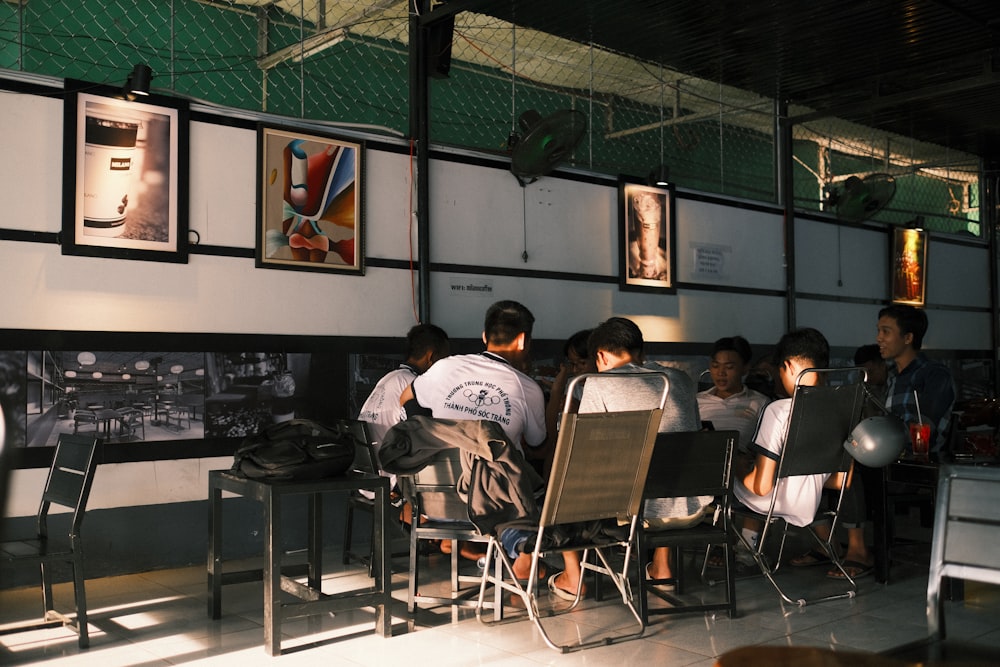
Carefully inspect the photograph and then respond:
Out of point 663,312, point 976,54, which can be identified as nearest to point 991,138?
point 976,54

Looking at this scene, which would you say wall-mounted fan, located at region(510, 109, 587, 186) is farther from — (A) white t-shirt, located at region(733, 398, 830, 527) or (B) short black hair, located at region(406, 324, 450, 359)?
(A) white t-shirt, located at region(733, 398, 830, 527)

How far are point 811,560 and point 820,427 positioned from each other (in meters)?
1.16

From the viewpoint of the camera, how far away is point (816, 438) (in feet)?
12.7

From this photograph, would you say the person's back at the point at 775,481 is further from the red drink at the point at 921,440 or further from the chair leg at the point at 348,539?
the chair leg at the point at 348,539

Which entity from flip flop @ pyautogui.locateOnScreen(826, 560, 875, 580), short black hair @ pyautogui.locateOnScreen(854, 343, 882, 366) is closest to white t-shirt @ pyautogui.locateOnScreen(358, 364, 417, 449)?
flip flop @ pyautogui.locateOnScreen(826, 560, 875, 580)

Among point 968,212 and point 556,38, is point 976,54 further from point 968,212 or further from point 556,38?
point 968,212

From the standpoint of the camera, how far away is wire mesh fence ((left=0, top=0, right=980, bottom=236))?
565 centimetres

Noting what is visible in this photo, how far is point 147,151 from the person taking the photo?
181 inches

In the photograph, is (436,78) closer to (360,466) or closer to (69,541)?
(360,466)

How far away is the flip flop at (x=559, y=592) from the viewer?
3.97 metres

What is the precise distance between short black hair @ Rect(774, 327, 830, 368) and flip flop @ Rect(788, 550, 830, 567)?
111cm

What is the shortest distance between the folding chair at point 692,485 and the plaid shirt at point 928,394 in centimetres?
170

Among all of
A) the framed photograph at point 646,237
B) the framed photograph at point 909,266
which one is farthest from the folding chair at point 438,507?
the framed photograph at point 909,266

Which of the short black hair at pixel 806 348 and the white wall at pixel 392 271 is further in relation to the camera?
the white wall at pixel 392 271
